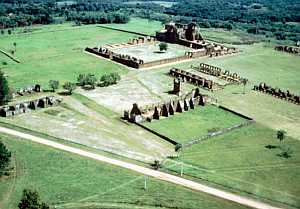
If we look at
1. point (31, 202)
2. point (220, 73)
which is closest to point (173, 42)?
point (220, 73)

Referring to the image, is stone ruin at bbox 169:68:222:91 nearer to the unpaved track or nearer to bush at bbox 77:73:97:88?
bush at bbox 77:73:97:88

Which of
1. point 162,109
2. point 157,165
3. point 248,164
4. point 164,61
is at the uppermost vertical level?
point 164,61

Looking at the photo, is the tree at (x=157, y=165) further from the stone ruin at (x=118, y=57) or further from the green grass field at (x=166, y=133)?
the stone ruin at (x=118, y=57)

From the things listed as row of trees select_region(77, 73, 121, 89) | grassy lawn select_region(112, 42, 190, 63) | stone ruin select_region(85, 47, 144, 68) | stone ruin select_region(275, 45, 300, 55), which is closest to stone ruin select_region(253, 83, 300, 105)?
row of trees select_region(77, 73, 121, 89)

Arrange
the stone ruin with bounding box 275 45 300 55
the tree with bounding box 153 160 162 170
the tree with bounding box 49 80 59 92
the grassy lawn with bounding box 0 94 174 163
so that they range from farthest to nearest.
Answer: the stone ruin with bounding box 275 45 300 55 < the tree with bounding box 49 80 59 92 < the grassy lawn with bounding box 0 94 174 163 < the tree with bounding box 153 160 162 170

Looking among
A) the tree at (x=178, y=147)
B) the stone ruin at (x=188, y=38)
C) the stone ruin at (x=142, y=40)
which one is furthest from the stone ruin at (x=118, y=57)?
the tree at (x=178, y=147)

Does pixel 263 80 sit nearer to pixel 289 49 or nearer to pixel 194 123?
pixel 194 123
